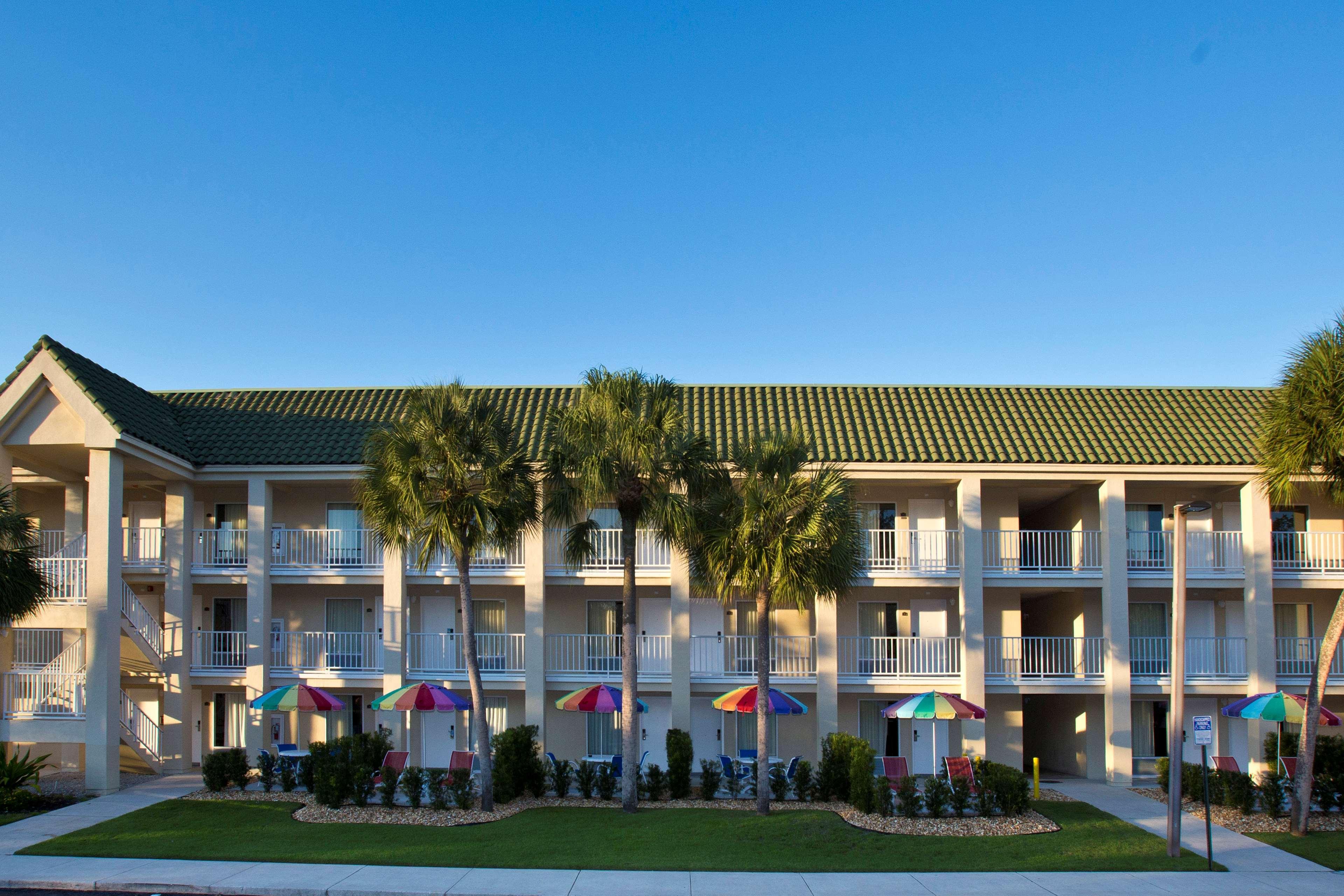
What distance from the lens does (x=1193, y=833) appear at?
19.7 meters

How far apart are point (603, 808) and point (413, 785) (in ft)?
13.7

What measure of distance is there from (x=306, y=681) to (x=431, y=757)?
4.11m

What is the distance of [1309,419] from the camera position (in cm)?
1984

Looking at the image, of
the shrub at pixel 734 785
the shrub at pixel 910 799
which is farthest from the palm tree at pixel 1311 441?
the shrub at pixel 734 785

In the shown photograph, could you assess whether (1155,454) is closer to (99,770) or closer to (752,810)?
(752,810)

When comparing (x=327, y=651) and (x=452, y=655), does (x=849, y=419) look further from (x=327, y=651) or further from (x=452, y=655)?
(x=327, y=651)

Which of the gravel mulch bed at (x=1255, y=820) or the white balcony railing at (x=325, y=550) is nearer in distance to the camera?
the gravel mulch bed at (x=1255, y=820)

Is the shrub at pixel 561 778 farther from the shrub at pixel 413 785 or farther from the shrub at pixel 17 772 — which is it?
the shrub at pixel 17 772

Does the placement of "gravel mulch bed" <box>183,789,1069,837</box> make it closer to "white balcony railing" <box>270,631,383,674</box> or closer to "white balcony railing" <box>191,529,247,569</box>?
"white balcony railing" <box>270,631,383,674</box>

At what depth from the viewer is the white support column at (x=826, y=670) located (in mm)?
25047

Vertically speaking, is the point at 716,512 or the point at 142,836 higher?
the point at 716,512

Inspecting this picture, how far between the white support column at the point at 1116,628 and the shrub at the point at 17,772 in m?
25.8

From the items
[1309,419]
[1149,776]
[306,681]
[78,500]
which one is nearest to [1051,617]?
[1149,776]

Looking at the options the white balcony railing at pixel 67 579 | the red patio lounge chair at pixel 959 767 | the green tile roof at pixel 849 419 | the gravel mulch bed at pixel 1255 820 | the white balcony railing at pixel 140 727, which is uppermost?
the green tile roof at pixel 849 419
